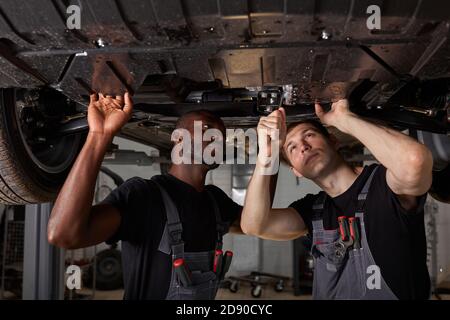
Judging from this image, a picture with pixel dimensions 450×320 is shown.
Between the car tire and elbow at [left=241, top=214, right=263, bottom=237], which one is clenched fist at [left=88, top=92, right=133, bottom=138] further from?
elbow at [left=241, top=214, right=263, bottom=237]

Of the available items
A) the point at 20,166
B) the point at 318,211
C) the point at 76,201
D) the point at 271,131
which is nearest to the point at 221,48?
the point at 271,131

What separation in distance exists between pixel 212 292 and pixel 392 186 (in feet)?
1.85

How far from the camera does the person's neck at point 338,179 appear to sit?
123 centimetres

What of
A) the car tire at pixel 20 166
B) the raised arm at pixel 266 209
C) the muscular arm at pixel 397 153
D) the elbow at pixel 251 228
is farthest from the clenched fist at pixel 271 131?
the car tire at pixel 20 166

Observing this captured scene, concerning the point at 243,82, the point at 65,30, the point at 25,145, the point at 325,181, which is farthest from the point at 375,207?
the point at 25,145

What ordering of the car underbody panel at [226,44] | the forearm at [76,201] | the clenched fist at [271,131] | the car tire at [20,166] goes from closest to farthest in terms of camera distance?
1. the car underbody panel at [226,44]
2. the forearm at [76,201]
3. the clenched fist at [271,131]
4. the car tire at [20,166]

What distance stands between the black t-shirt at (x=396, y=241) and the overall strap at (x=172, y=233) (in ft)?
1.61

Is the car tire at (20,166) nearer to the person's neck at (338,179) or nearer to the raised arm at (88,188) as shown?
the raised arm at (88,188)

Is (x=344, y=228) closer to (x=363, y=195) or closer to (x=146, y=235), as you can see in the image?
(x=363, y=195)

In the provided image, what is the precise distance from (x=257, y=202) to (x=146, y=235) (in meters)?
0.31

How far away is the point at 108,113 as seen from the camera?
97 cm

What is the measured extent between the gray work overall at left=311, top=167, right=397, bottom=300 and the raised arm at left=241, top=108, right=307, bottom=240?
0.10 metres

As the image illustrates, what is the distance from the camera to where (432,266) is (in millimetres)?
4801
